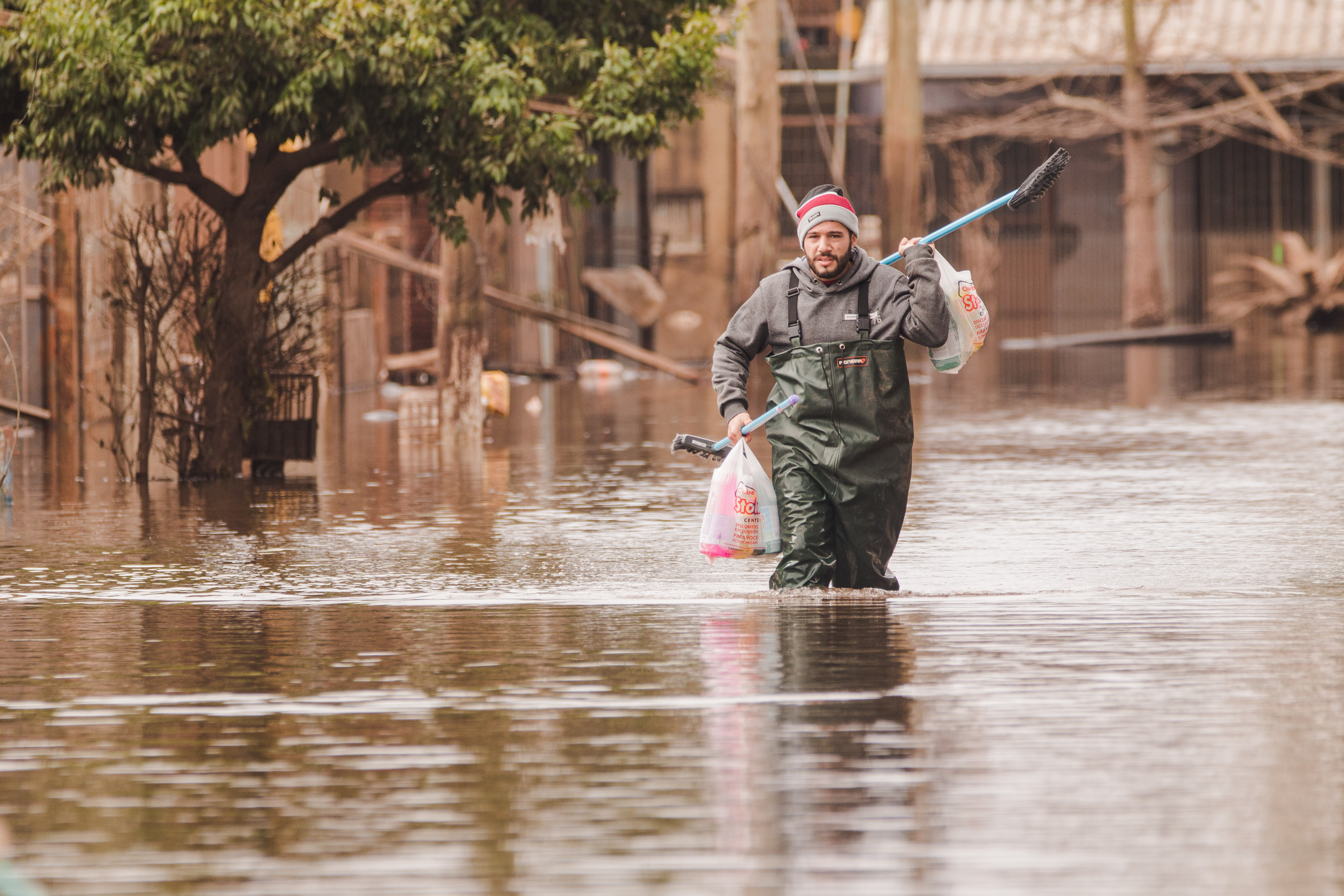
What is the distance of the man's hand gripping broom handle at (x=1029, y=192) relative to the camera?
8.34m

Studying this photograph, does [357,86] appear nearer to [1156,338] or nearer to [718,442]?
[718,442]

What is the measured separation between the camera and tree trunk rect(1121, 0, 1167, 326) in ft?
118

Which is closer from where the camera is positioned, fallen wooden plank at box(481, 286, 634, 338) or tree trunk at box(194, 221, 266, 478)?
tree trunk at box(194, 221, 266, 478)

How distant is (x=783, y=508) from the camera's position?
8.39 meters

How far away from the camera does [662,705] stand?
6.49 metres

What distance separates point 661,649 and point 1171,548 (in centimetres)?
341

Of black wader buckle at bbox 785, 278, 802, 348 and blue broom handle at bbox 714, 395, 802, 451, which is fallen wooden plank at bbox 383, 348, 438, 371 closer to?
blue broom handle at bbox 714, 395, 802, 451

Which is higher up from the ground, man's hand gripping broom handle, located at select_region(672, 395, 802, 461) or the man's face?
the man's face

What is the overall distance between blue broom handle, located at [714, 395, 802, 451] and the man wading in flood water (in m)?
0.04

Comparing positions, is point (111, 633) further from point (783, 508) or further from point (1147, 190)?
point (1147, 190)

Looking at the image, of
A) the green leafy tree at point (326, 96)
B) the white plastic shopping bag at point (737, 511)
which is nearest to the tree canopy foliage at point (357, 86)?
the green leafy tree at point (326, 96)

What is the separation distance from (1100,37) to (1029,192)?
101 ft

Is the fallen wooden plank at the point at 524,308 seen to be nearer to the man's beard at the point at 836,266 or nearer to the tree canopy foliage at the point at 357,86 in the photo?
the tree canopy foliage at the point at 357,86

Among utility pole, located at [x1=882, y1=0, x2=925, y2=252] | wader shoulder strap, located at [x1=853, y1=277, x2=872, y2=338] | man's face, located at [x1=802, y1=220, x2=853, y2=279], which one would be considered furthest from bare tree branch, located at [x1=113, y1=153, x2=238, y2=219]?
utility pole, located at [x1=882, y1=0, x2=925, y2=252]
